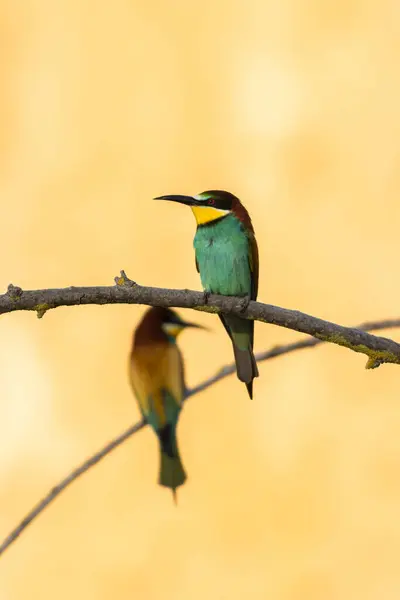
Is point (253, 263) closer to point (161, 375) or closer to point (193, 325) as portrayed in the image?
point (193, 325)

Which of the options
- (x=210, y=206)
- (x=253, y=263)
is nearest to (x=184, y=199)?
(x=210, y=206)

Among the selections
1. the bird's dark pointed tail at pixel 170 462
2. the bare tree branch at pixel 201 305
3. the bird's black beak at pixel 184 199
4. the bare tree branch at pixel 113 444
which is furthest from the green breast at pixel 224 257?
the bird's dark pointed tail at pixel 170 462

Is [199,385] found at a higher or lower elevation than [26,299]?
lower

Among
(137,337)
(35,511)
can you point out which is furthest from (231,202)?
(35,511)

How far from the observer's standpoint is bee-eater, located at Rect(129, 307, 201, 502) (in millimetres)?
4133

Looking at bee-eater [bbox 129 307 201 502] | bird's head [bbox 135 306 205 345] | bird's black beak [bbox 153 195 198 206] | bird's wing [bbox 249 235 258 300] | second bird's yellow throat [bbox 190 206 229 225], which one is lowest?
bee-eater [bbox 129 307 201 502]

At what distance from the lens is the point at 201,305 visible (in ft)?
6.73

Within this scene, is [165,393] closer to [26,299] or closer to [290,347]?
[290,347]

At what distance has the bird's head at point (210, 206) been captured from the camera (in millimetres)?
3270

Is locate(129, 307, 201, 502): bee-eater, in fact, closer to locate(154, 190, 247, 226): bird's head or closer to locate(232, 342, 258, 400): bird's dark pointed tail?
locate(154, 190, 247, 226): bird's head

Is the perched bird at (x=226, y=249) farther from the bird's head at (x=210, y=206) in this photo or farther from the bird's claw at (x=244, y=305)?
the bird's claw at (x=244, y=305)

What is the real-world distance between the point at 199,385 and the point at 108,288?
3.01 feet

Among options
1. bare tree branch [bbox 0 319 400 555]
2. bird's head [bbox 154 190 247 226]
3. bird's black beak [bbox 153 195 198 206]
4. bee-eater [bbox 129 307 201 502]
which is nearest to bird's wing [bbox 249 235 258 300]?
bird's head [bbox 154 190 247 226]

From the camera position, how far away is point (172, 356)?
4.27 m
